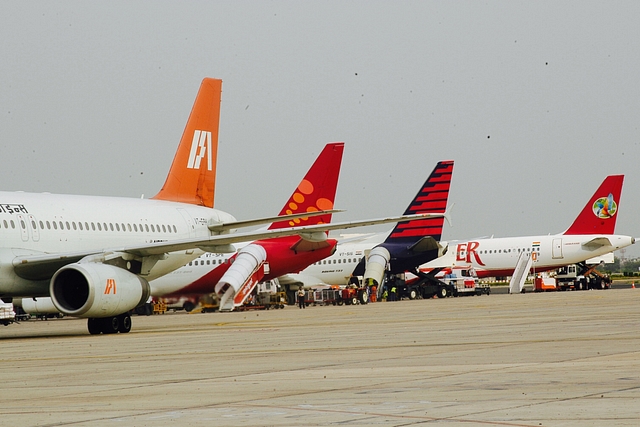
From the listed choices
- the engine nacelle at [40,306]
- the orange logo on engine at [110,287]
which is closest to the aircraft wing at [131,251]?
the orange logo on engine at [110,287]

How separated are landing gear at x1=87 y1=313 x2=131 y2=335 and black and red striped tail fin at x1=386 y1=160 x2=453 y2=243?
36166 mm

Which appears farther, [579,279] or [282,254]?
[579,279]

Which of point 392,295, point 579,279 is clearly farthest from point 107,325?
point 579,279

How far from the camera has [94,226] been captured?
86.1ft

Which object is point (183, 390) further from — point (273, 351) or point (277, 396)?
point (273, 351)

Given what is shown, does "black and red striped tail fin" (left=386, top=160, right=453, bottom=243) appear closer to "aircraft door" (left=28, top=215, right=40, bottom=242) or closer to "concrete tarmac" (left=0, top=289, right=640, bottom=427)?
"aircraft door" (left=28, top=215, right=40, bottom=242)

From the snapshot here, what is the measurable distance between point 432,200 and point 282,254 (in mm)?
16819

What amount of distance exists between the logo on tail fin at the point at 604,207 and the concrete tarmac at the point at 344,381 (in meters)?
54.8

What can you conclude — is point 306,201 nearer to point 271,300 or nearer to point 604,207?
point 271,300

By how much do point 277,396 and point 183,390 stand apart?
1287 millimetres

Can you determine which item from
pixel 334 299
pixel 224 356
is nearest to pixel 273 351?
pixel 224 356

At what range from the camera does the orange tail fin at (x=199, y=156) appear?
31172 millimetres

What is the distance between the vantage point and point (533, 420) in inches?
275

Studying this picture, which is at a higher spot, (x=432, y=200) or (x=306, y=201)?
(x=432, y=200)
